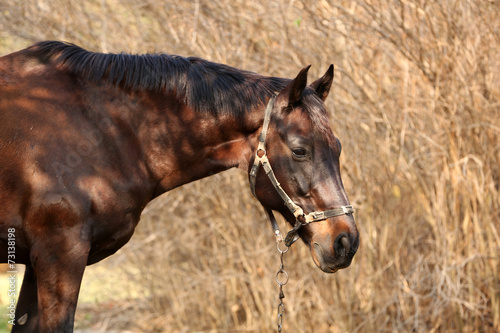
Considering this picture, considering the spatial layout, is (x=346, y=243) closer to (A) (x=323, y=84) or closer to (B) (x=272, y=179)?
(B) (x=272, y=179)

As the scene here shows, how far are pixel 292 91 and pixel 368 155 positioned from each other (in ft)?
8.31

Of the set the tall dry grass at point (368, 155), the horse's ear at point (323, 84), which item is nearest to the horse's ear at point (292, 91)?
the horse's ear at point (323, 84)

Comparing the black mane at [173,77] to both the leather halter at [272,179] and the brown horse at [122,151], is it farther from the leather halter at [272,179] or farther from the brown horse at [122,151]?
the leather halter at [272,179]

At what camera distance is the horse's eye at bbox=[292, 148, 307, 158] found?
283cm

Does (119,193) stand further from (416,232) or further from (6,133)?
(416,232)

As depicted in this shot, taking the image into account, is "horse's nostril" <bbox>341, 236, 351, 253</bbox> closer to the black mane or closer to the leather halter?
the leather halter

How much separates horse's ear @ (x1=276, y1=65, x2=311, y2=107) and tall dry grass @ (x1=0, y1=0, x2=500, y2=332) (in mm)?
2044

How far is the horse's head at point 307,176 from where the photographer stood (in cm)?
278

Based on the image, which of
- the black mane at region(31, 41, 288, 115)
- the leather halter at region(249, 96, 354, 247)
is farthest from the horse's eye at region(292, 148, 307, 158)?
the black mane at region(31, 41, 288, 115)

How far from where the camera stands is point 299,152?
2842 millimetres

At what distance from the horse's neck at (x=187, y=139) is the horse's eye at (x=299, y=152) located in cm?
24

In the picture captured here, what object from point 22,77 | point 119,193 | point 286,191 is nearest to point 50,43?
point 22,77

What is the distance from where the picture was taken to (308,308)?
17.5 feet

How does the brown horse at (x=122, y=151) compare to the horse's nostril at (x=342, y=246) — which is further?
the horse's nostril at (x=342, y=246)
